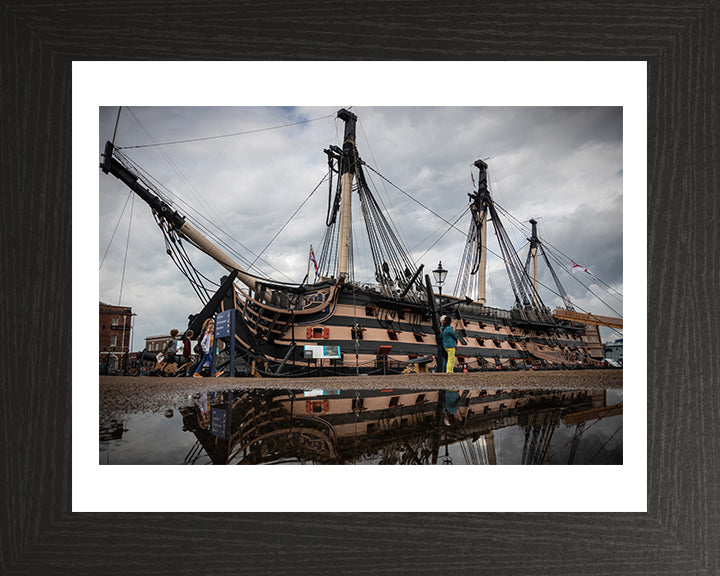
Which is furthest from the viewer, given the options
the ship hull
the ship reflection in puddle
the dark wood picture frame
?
the ship hull

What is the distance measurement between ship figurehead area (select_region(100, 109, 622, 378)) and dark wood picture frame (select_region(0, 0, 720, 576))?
0.67 m

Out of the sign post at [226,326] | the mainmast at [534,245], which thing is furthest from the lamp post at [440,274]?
the sign post at [226,326]

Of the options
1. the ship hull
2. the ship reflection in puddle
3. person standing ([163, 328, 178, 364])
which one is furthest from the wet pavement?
the ship hull

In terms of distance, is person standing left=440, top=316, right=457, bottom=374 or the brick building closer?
the brick building

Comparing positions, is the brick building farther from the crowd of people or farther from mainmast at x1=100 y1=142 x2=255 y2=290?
mainmast at x1=100 y1=142 x2=255 y2=290

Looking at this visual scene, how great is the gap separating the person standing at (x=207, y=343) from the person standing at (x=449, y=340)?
2267mm

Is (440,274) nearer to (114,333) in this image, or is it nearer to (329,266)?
(329,266)

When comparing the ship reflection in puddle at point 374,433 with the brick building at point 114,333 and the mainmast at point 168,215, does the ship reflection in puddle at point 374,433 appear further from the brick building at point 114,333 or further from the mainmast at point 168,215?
the mainmast at point 168,215

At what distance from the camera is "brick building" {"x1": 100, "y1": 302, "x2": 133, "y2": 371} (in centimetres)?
247

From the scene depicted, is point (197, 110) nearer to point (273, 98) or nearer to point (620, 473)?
point (273, 98)

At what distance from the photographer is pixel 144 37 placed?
93.7 inches

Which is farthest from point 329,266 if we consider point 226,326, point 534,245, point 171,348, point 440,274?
point 534,245

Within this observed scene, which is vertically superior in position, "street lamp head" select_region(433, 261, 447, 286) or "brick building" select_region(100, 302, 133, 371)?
"street lamp head" select_region(433, 261, 447, 286)

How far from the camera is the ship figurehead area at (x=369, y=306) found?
378 centimetres
